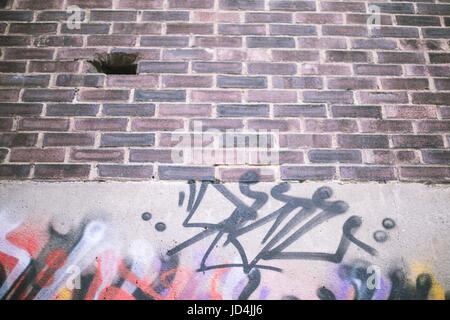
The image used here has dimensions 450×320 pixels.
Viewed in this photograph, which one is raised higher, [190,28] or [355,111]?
[190,28]

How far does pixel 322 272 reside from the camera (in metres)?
1.55

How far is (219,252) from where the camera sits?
5.16ft

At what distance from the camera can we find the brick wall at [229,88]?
1.71 metres

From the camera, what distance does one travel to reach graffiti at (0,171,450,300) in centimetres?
153

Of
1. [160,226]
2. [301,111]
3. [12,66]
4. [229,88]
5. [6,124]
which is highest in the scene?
[12,66]

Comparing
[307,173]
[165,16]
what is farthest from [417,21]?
[165,16]

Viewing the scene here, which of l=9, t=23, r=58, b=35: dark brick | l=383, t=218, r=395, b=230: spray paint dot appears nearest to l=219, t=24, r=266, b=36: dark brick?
l=9, t=23, r=58, b=35: dark brick

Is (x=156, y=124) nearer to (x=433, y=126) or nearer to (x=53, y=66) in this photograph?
(x=53, y=66)

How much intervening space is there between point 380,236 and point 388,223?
0.23ft

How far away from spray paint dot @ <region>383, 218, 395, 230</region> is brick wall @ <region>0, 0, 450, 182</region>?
0.20m

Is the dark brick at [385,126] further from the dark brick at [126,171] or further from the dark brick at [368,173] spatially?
the dark brick at [126,171]
